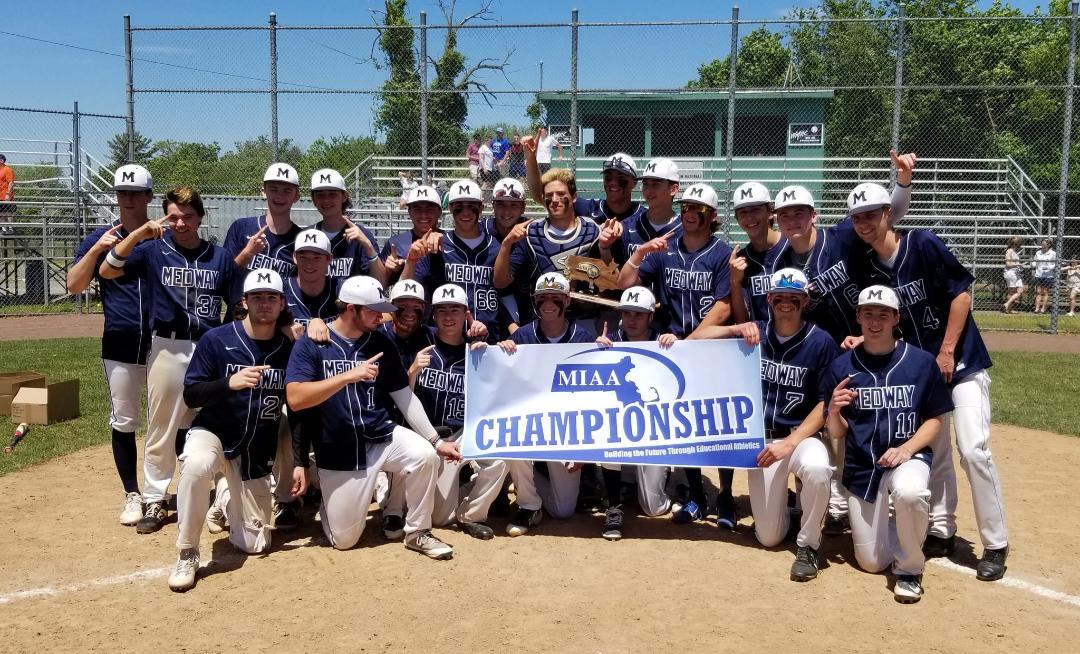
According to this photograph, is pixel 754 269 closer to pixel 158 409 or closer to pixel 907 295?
pixel 907 295

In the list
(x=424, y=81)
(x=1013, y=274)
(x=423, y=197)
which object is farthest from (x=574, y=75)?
(x=1013, y=274)

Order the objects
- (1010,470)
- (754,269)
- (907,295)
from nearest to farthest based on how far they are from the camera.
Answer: (907,295)
(754,269)
(1010,470)

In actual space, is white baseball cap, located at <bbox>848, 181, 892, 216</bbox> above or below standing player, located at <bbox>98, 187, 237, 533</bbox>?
above

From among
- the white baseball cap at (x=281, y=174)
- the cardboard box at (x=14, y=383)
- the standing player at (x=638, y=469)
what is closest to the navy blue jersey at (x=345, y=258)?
the white baseball cap at (x=281, y=174)

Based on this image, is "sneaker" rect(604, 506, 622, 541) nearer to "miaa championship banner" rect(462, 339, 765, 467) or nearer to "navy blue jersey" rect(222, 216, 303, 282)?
"miaa championship banner" rect(462, 339, 765, 467)

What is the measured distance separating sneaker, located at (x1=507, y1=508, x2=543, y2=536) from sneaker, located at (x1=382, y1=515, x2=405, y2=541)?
0.74 metres

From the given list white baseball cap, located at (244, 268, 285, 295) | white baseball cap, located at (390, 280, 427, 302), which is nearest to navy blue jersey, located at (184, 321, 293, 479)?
white baseball cap, located at (244, 268, 285, 295)

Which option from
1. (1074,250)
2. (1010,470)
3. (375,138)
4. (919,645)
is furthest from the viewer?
(1074,250)

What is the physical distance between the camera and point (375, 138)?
1549cm

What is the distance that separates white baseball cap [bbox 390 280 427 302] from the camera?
20.6 ft

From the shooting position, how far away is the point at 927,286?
19.2 ft

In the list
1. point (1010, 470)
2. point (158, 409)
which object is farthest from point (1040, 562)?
point (158, 409)

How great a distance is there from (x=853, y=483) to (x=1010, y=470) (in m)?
3.21

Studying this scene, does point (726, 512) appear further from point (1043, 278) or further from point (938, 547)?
point (1043, 278)
